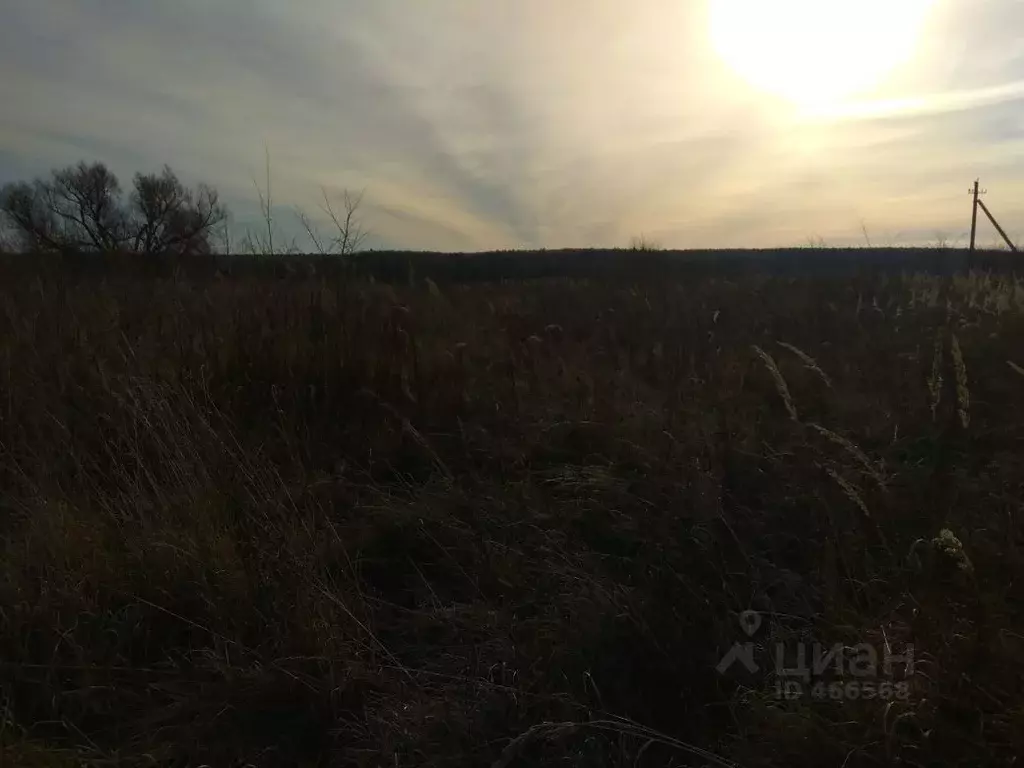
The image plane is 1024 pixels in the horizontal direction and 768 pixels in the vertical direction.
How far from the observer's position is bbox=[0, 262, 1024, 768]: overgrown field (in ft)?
5.45

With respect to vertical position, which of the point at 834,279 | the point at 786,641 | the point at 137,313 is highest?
the point at 834,279

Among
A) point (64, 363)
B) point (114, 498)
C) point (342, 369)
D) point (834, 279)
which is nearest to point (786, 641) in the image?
point (114, 498)

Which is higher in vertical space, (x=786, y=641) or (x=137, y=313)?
(x=137, y=313)

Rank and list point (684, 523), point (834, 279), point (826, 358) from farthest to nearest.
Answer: point (834, 279) → point (826, 358) → point (684, 523)

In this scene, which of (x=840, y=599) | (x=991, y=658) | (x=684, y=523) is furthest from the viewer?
A: (x=684, y=523)

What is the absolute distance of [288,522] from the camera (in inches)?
100

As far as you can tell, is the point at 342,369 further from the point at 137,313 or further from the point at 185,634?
the point at 185,634

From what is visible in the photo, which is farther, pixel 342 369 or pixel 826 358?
pixel 826 358

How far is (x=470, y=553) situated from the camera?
2.56 meters

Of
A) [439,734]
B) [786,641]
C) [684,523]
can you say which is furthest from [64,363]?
[786,641]

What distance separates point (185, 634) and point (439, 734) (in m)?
1.08

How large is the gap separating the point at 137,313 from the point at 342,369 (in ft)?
5.70

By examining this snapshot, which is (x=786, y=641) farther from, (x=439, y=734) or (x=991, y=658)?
(x=439, y=734)

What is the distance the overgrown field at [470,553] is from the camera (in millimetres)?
1660
